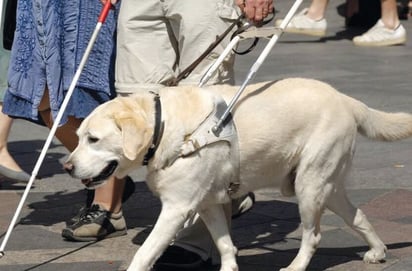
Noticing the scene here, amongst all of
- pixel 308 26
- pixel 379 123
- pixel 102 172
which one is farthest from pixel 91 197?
pixel 308 26

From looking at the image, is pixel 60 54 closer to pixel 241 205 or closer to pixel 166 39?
pixel 166 39

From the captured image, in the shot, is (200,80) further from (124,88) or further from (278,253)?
(278,253)

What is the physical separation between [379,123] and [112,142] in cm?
149

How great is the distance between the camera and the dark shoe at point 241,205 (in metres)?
6.46

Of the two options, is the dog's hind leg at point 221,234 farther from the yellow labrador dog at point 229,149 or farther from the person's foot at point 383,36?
the person's foot at point 383,36

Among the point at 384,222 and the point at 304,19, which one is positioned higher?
the point at 384,222

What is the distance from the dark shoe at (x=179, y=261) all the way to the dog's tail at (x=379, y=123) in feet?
3.57

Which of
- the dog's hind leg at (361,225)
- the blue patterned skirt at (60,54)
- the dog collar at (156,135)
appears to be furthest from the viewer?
the blue patterned skirt at (60,54)

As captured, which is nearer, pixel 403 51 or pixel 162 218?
pixel 162 218

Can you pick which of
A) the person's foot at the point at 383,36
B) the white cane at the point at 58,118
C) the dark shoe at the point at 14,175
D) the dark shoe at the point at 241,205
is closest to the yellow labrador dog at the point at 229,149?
the white cane at the point at 58,118

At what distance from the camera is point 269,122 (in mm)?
5289

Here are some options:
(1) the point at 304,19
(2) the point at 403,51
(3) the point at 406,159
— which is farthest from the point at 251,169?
(1) the point at 304,19

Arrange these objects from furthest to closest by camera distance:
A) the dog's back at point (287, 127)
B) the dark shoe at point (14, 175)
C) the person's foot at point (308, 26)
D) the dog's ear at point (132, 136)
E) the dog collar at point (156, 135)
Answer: the person's foot at point (308, 26) → the dark shoe at point (14, 175) → the dog's back at point (287, 127) → the dog collar at point (156, 135) → the dog's ear at point (132, 136)

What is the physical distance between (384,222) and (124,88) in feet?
5.78
